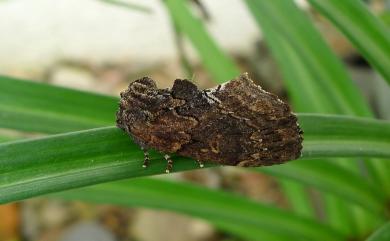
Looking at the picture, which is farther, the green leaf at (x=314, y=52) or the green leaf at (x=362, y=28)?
the green leaf at (x=314, y=52)

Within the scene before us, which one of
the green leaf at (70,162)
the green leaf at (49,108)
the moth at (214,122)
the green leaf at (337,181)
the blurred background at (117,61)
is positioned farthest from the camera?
the blurred background at (117,61)

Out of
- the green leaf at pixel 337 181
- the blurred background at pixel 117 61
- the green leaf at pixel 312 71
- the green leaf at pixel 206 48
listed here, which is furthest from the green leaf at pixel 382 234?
the blurred background at pixel 117 61

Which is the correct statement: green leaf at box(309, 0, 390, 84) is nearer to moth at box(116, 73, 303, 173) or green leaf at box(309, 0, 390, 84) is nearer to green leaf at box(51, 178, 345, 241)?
moth at box(116, 73, 303, 173)

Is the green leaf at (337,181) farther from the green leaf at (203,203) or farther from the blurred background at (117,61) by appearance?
the blurred background at (117,61)

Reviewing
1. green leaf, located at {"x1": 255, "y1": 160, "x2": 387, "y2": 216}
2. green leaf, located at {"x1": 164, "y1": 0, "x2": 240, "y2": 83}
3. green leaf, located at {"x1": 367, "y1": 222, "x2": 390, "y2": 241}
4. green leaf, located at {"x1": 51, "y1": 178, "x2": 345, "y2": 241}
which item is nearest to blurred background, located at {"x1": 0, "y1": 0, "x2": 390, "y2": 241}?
green leaf, located at {"x1": 164, "y1": 0, "x2": 240, "y2": 83}

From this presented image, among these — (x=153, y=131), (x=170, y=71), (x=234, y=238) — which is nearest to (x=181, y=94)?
(x=153, y=131)

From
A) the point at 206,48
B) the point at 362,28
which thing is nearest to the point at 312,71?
the point at 362,28

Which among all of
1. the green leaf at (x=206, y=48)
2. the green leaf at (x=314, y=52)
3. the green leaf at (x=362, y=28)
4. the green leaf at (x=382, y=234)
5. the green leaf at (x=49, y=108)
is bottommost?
the green leaf at (x=382, y=234)
